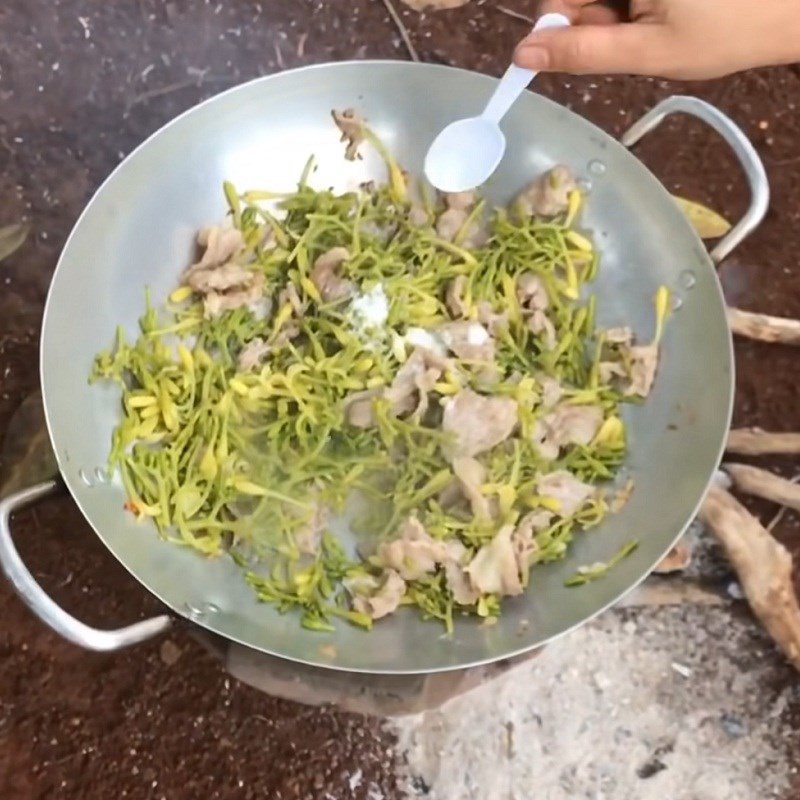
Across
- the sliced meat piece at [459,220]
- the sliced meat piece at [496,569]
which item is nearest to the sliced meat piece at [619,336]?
the sliced meat piece at [459,220]

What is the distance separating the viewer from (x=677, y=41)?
100 cm

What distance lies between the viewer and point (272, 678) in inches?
53.3

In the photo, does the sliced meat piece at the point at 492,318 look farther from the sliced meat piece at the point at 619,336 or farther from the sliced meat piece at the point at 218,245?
the sliced meat piece at the point at 218,245

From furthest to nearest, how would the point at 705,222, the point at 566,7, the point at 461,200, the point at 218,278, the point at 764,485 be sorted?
the point at 705,222, the point at 764,485, the point at 461,200, the point at 218,278, the point at 566,7

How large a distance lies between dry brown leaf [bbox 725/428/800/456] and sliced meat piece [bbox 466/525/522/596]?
1.74ft

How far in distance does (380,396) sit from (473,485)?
17 cm

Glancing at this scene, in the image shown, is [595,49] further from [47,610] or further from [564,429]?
[47,610]

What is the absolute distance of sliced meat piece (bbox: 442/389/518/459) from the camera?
122cm

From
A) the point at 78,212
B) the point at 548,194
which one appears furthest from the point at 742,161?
the point at 78,212

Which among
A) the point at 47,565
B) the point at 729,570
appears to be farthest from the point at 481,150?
the point at 47,565

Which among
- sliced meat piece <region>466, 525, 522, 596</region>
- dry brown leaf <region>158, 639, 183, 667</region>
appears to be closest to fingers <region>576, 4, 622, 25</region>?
sliced meat piece <region>466, 525, 522, 596</region>

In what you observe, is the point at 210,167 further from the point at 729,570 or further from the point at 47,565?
the point at 729,570

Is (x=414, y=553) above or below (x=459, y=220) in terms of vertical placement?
below

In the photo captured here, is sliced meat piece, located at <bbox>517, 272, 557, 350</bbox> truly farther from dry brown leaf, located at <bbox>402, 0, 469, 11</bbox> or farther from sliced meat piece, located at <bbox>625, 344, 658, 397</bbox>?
dry brown leaf, located at <bbox>402, 0, 469, 11</bbox>
